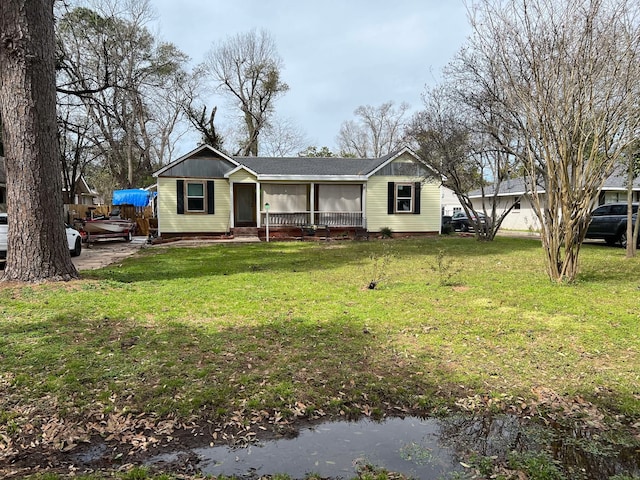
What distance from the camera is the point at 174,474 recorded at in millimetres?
2596

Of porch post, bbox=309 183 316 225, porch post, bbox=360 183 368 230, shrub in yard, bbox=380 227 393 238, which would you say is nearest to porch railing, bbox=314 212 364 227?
porch post, bbox=360 183 368 230

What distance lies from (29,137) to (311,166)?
50.5ft

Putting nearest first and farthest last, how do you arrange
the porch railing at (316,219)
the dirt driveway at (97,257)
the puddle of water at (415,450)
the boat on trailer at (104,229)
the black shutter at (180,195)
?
the puddle of water at (415,450)
the dirt driveway at (97,257)
the boat on trailer at (104,229)
the black shutter at (180,195)
the porch railing at (316,219)

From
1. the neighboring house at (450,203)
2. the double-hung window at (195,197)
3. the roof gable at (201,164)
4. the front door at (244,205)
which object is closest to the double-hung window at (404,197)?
the front door at (244,205)

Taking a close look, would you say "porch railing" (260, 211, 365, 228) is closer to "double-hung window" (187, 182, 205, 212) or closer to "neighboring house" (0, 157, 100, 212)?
"double-hung window" (187, 182, 205, 212)

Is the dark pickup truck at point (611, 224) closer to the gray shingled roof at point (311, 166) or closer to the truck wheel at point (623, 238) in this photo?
the truck wheel at point (623, 238)

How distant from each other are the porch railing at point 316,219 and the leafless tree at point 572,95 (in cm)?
1274

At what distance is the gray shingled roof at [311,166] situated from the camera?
20.7 m

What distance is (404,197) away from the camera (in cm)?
2091

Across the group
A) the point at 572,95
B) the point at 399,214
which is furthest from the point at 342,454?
the point at 399,214

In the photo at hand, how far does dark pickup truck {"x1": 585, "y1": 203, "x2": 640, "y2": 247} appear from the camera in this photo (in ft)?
52.4

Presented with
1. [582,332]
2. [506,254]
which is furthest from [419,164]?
[582,332]

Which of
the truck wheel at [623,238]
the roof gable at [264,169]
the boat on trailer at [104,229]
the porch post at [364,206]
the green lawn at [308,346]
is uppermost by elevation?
the roof gable at [264,169]

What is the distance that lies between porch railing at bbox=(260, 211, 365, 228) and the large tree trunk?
13014mm
